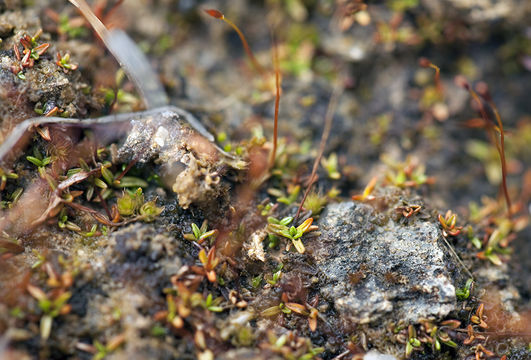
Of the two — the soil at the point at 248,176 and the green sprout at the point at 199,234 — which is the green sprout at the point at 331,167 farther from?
the green sprout at the point at 199,234

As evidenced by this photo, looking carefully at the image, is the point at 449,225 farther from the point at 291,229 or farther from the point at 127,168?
the point at 127,168

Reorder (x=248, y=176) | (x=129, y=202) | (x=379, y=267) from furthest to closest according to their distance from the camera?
(x=248, y=176) → (x=379, y=267) → (x=129, y=202)

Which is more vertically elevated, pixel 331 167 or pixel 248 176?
pixel 248 176

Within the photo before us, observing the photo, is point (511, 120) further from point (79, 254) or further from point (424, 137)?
point (79, 254)

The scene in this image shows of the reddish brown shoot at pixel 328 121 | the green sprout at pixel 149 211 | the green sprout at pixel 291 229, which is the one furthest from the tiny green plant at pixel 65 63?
the reddish brown shoot at pixel 328 121

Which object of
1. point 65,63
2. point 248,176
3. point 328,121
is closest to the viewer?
point 65,63

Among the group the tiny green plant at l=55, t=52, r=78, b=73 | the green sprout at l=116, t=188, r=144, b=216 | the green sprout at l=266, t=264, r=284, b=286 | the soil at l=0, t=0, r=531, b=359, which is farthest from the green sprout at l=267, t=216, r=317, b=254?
the tiny green plant at l=55, t=52, r=78, b=73

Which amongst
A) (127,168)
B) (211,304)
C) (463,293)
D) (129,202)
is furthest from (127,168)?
(463,293)

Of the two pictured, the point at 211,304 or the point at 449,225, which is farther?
the point at 449,225

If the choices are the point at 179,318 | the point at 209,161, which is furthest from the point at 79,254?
the point at 209,161

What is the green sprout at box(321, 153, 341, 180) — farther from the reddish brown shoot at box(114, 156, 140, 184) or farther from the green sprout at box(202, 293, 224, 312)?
the reddish brown shoot at box(114, 156, 140, 184)
